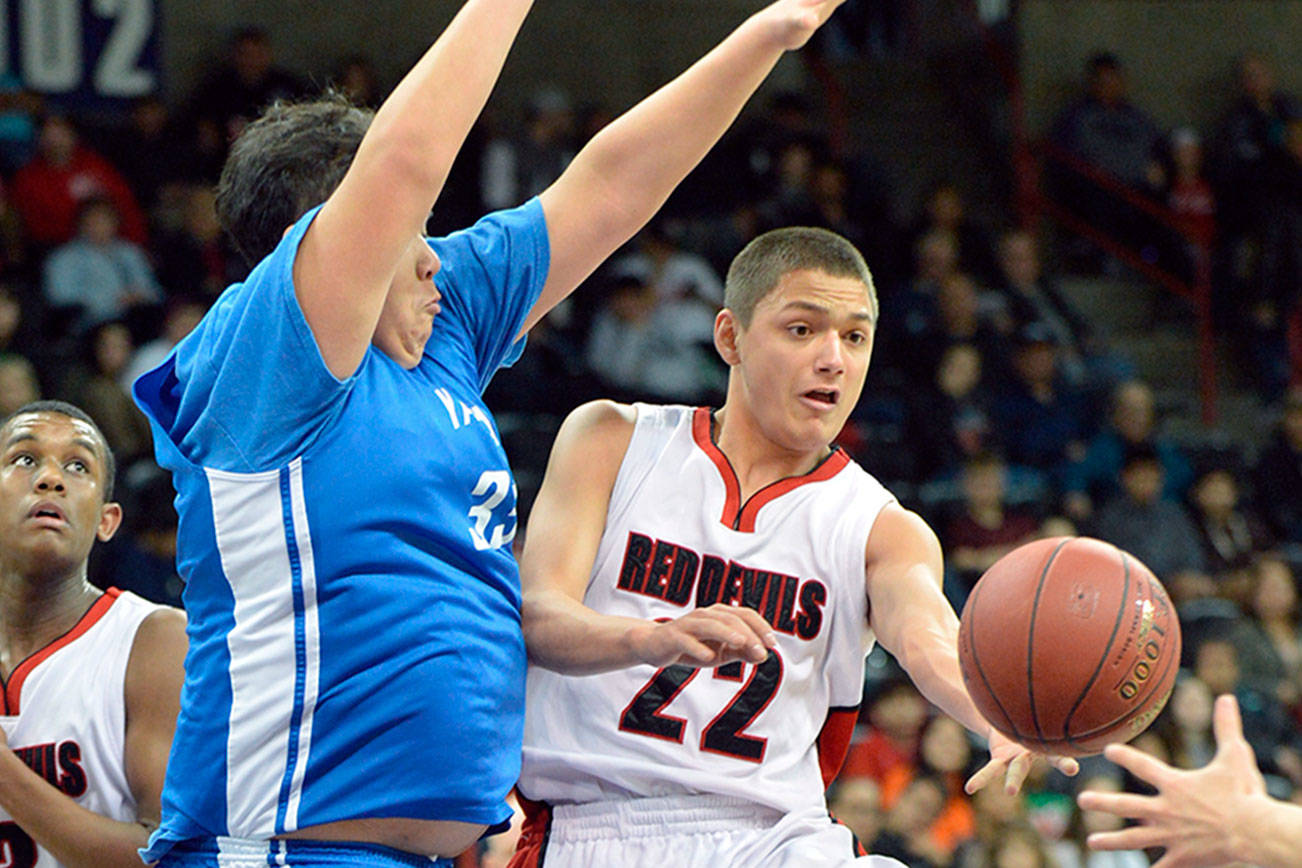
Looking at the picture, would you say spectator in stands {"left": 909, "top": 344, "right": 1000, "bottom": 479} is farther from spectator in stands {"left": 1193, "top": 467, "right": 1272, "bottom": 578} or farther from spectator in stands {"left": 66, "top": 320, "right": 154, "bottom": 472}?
spectator in stands {"left": 66, "top": 320, "right": 154, "bottom": 472}

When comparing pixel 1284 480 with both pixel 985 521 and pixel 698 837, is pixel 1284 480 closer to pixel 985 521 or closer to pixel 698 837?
pixel 985 521

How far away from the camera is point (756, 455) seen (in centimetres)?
362

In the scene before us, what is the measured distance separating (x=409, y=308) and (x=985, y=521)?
6728mm

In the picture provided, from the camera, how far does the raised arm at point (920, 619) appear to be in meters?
3.12

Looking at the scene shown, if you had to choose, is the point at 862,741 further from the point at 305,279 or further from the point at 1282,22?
the point at 1282,22

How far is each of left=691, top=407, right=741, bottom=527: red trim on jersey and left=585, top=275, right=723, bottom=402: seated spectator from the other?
19.4 ft

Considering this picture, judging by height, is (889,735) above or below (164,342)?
below

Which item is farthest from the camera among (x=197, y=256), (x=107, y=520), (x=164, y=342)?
(x=197, y=256)

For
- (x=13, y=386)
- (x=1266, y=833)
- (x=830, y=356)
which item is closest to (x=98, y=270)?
(x=13, y=386)

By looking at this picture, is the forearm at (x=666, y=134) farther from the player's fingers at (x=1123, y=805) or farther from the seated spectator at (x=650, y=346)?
the seated spectator at (x=650, y=346)

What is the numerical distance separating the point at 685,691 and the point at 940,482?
6.36m

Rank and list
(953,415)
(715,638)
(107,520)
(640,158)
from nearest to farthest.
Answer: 1. (715,638)
2. (640,158)
3. (107,520)
4. (953,415)

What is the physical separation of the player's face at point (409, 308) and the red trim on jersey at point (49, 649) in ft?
5.04

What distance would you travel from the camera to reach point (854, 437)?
9.41m
